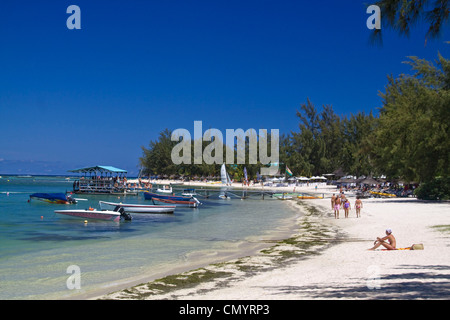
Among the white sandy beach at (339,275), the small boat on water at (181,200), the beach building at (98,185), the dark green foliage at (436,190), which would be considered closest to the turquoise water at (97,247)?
the white sandy beach at (339,275)

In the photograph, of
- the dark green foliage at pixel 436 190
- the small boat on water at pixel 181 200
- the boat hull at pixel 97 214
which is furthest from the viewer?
the small boat on water at pixel 181 200

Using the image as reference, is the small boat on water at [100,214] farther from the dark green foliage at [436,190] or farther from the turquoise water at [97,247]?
the dark green foliage at [436,190]

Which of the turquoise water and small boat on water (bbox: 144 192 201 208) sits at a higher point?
small boat on water (bbox: 144 192 201 208)

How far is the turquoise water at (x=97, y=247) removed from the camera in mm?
12789

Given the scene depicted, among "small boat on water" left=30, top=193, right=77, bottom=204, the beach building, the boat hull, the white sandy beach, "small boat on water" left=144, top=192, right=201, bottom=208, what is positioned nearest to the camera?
the white sandy beach

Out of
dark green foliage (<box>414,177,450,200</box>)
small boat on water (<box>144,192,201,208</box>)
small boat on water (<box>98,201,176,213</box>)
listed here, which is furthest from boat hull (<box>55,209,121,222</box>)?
dark green foliage (<box>414,177,450,200</box>)

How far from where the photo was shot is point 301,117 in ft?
389

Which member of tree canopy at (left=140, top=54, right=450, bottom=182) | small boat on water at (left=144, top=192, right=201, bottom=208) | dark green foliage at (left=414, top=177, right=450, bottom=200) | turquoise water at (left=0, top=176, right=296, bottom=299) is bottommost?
turquoise water at (left=0, top=176, right=296, bottom=299)

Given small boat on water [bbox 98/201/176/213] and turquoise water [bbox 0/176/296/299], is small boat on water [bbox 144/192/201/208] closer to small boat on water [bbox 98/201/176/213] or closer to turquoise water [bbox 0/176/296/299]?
small boat on water [bbox 98/201/176/213]

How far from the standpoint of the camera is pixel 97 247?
762 inches

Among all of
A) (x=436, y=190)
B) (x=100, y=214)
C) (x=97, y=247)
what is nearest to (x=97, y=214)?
(x=100, y=214)

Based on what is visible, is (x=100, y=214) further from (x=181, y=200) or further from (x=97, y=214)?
(x=181, y=200)

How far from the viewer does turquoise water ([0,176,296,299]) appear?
12789mm
